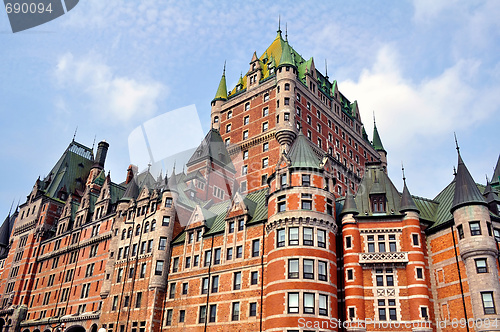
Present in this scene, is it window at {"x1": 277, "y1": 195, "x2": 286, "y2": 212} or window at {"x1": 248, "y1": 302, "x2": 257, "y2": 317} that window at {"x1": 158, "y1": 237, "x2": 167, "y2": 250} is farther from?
window at {"x1": 277, "y1": 195, "x2": 286, "y2": 212}

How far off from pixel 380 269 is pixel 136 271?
32.8 m

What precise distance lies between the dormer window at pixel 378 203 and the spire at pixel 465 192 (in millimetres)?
6921

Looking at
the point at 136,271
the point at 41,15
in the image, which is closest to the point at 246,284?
the point at 136,271

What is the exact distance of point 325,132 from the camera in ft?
270

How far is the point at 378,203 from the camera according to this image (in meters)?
51.1

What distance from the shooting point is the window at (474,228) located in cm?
4496

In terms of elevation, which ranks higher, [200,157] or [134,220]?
[200,157]

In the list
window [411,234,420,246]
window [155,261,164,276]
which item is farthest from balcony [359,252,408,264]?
window [155,261,164,276]

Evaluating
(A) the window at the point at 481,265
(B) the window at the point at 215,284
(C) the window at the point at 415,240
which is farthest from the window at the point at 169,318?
(A) the window at the point at 481,265

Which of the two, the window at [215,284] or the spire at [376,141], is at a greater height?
the spire at [376,141]

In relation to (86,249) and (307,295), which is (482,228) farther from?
(86,249)

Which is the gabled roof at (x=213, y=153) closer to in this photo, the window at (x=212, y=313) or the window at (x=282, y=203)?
the window at (x=282, y=203)

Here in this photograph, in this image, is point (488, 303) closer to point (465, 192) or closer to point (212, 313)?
point (465, 192)

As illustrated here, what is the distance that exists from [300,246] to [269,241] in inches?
162
